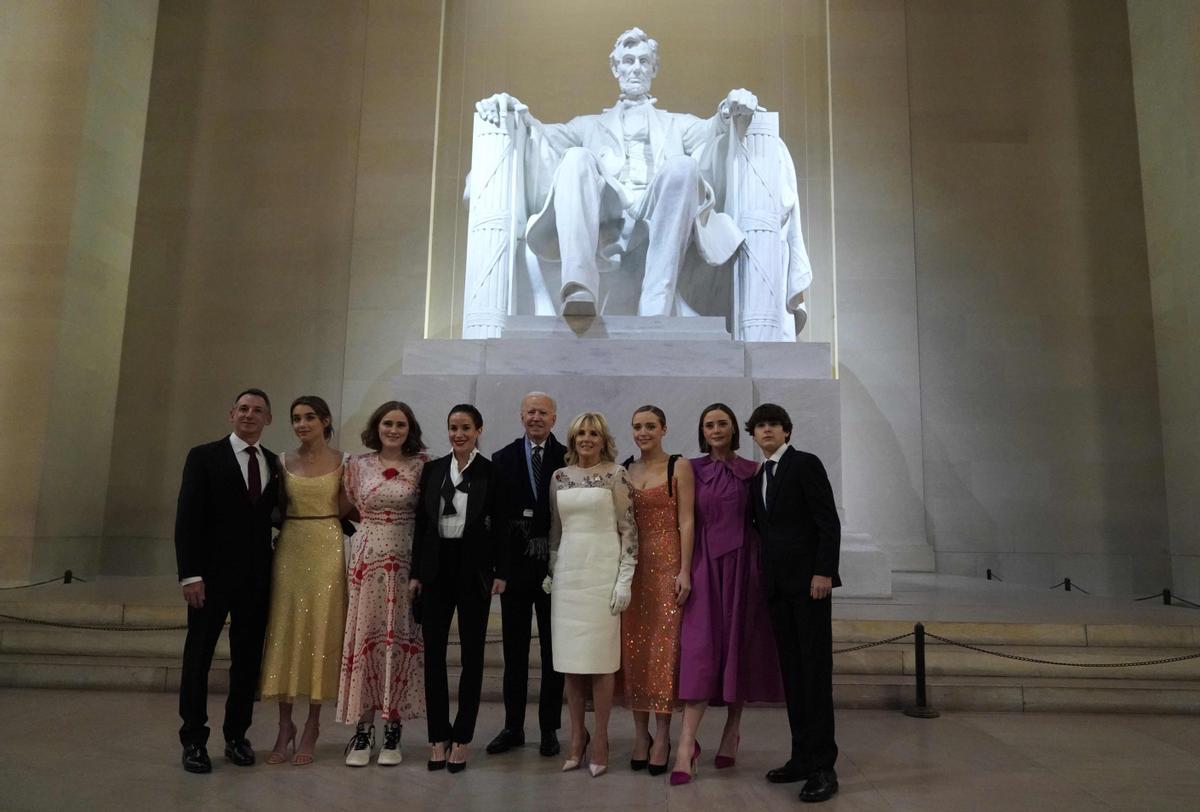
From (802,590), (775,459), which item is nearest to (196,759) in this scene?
(802,590)

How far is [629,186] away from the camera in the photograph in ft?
21.7

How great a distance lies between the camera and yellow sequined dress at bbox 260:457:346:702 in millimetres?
3225

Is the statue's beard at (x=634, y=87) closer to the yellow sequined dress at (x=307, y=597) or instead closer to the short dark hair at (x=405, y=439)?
the short dark hair at (x=405, y=439)

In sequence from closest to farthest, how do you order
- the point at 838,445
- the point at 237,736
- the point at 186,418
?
1. the point at 237,736
2. the point at 838,445
3. the point at 186,418

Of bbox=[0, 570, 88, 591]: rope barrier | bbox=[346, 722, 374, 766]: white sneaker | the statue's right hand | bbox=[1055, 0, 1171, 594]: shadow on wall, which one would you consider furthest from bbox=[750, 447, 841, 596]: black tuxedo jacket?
bbox=[1055, 0, 1171, 594]: shadow on wall

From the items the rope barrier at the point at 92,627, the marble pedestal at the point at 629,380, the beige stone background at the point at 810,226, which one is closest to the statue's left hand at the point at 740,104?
the marble pedestal at the point at 629,380

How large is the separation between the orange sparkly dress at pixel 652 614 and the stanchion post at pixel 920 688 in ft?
4.81

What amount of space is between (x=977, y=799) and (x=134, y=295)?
8.48m

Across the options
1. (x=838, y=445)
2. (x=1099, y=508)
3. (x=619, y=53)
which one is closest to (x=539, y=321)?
(x=838, y=445)

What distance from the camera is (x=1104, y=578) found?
25.4 feet

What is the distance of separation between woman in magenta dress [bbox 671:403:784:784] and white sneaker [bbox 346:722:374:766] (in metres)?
1.19

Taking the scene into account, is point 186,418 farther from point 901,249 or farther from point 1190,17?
point 1190,17

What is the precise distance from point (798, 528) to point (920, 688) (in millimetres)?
1558

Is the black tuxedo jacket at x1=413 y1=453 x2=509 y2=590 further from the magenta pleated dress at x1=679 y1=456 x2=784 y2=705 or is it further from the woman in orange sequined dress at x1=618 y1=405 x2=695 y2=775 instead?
the magenta pleated dress at x1=679 y1=456 x2=784 y2=705
